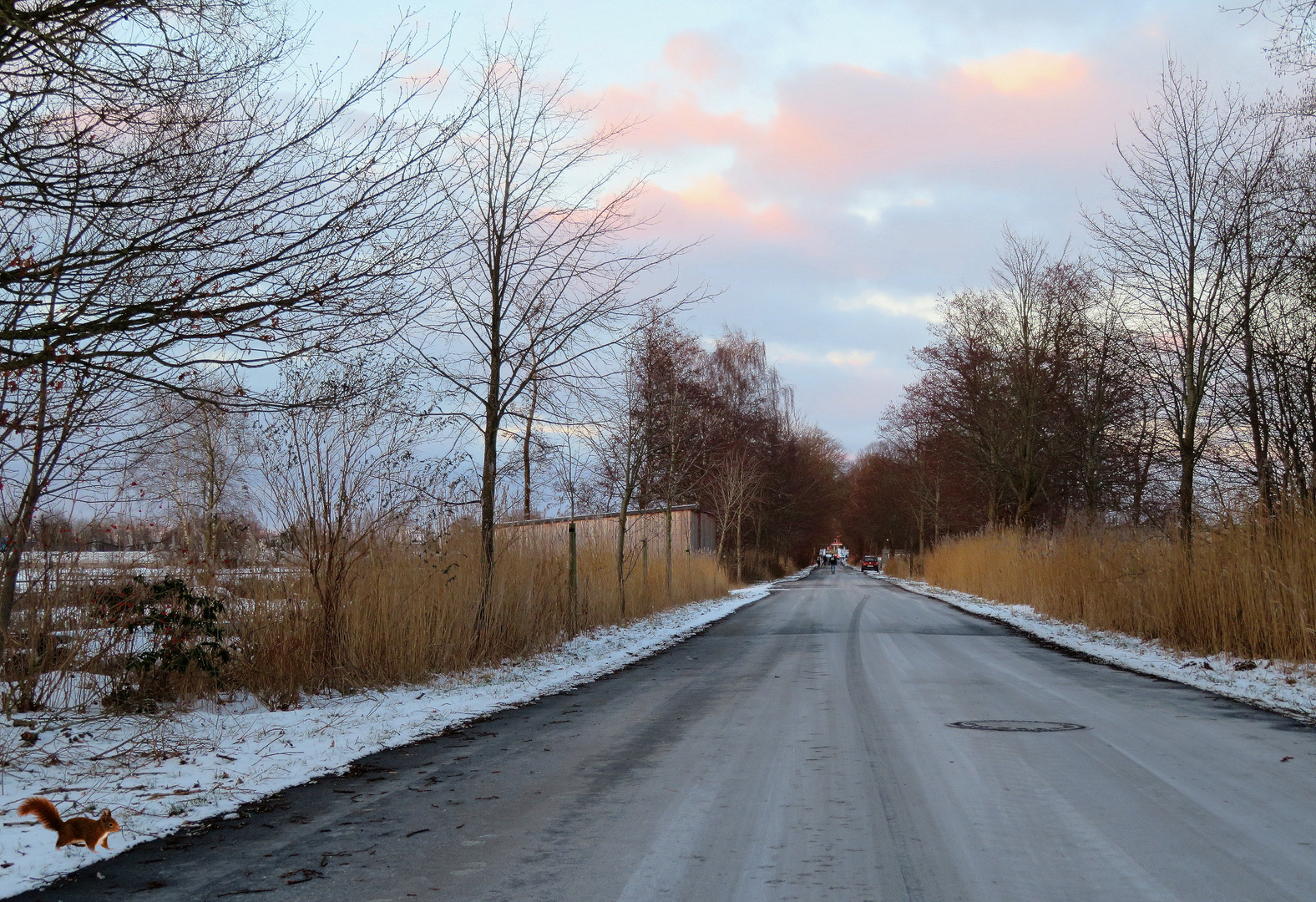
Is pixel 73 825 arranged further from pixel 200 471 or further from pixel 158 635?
pixel 200 471

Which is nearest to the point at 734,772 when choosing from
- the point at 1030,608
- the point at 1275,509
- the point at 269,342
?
the point at 269,342

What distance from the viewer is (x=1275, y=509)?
41.5 ft

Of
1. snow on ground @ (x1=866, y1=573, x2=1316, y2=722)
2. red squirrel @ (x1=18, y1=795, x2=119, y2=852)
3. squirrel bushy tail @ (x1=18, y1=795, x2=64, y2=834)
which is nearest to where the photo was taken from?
red squirrel @ (x1=18, y1=795, x2=119, y2=852)

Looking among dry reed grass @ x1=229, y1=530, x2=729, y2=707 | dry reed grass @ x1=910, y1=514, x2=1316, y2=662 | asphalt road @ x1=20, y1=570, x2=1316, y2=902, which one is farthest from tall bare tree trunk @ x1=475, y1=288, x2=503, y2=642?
dry reed grass @ x1=910, y1=514, x2=1316, y2=662

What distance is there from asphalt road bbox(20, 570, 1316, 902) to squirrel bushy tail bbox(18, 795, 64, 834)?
55cm

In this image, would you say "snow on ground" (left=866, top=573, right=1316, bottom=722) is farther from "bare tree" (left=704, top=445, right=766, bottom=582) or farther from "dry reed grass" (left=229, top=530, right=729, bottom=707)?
"bare tree" (left=704, top=445, right=766, bottom=582)

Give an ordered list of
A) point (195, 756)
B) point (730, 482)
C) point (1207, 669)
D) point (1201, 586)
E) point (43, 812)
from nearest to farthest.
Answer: point (43, 812) → point (195, 756) → point (1207, 669) → point (1201, 586) → point (730, 482)

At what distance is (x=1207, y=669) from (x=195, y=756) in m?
11.2

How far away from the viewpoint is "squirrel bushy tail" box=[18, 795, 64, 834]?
16.1 ft

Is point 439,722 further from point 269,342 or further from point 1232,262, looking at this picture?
point 1232,262

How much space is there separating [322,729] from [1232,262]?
51.1ft

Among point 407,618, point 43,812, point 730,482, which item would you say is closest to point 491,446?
point 407,618

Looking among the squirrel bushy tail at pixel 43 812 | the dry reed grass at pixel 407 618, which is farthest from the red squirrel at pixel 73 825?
the dry reed grass at pixel 407 618

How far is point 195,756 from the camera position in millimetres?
6766
